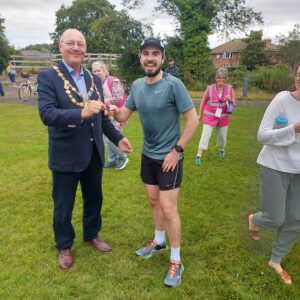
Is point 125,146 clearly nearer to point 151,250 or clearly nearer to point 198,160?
point 151,250

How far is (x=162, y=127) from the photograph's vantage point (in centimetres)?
306

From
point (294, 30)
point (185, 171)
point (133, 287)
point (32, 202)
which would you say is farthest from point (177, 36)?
point (133, 287)

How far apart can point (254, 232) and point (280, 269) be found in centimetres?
51

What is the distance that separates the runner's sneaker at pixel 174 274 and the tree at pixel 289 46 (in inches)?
1086

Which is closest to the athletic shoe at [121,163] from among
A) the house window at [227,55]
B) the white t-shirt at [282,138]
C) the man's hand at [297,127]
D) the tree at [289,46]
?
the white t-shirt at [282,138]

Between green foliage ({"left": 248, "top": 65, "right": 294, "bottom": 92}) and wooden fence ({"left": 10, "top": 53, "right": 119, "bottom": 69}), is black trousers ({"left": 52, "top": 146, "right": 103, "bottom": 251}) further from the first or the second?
wooden fence ({"left": 10, "top": 53, "right": 119, "bottom": 69})

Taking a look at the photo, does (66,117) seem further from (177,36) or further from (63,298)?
(177,36)

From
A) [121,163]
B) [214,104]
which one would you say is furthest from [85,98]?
[214,104]

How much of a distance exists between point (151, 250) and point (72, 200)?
999mm

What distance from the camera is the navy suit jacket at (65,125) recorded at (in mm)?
2848

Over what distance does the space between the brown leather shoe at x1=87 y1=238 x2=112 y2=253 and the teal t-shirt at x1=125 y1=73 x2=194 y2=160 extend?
1228 millimetres

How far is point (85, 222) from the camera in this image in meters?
3.82

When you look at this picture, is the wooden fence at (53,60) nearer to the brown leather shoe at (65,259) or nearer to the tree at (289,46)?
the tree at (289,46)

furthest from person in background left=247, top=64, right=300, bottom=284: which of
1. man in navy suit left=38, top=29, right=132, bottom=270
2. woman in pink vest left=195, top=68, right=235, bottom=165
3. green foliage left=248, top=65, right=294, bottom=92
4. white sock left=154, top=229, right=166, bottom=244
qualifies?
green foliage left=248, top=65, right=294, bottom=92
